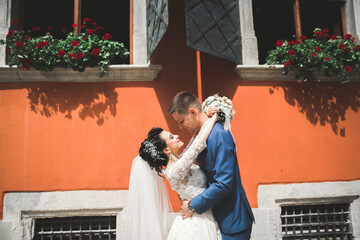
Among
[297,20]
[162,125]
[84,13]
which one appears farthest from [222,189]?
[84,13]

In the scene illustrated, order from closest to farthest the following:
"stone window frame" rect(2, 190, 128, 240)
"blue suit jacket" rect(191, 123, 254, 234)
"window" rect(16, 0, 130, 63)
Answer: "blue suit jacket" rect(191, 123, 254, 234)
"stone window frame" rect(2, 190, 128, 240)
"window" rect(16, 0, 130, 63)

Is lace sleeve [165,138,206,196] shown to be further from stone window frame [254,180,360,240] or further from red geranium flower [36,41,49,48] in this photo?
red geranium flower [36,41,49,48]

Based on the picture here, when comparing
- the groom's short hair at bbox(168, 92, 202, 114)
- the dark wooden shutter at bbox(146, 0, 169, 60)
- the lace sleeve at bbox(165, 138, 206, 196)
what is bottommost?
the lace sleeve at bbox(165, 138, 206, 196)

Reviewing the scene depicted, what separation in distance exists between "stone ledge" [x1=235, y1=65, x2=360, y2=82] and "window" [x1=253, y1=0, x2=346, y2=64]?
70 centimetres

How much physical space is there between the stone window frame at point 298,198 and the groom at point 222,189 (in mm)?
1632

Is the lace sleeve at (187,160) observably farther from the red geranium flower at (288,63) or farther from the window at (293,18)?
the window at (293,18)

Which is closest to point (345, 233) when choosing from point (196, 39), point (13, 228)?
point (196, 39)

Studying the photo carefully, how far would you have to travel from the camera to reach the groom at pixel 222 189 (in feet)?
7.56

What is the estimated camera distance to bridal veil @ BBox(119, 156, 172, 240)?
2.65m

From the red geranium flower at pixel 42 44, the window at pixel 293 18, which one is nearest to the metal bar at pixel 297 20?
the window at pixel 293 18

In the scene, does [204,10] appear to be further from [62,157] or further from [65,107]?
[62,157]

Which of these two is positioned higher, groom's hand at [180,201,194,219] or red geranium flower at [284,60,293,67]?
red geranium flower at [284,60,293,67]

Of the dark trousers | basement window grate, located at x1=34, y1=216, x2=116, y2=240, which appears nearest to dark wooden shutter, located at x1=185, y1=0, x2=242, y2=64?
the dark trousers

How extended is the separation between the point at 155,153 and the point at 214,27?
1941 millimetres
